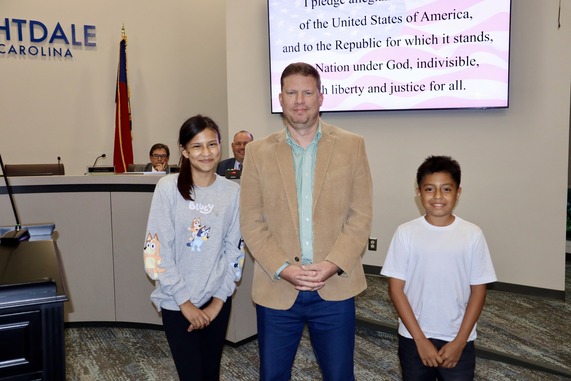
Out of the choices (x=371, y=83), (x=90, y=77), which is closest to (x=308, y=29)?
(x=371, y=83)

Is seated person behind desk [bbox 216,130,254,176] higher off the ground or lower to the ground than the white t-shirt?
higher

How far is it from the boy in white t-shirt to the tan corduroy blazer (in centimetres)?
17

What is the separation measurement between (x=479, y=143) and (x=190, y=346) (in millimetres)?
3235

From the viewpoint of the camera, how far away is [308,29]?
448 centimetres

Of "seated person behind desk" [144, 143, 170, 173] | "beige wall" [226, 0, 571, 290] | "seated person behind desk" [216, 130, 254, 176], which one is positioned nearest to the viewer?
"beige wall" [226, 0, 571, 290]

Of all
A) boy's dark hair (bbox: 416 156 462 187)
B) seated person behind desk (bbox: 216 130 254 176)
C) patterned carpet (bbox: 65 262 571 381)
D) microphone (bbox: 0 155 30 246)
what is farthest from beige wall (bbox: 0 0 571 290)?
microphone (bbox: 0 155 30 246)

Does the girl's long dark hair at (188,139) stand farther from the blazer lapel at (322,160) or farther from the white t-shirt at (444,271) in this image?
the white t-shirt at (444,271)

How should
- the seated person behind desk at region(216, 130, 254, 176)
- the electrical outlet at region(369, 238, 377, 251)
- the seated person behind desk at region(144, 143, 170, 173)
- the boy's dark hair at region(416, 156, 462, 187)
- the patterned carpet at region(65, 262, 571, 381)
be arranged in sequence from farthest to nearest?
the seated person behind desk at region(144, 143, 170, 173), the electrical outlet at region(369, 238, 377, 251), the seated person behind desk at region(216, 130, 254, 176), the patterned carpet at region(65, 262, 571, 381), the boy's dark hair at region(416, 156, 462, 187)

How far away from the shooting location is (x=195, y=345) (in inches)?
66.2

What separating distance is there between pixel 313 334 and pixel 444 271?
481mm

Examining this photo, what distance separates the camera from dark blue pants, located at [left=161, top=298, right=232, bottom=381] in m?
1.66

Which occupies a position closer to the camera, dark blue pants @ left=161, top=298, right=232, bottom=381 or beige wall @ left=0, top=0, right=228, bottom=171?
dark blue pants @ left=161, top=298, right=232, bottom=381

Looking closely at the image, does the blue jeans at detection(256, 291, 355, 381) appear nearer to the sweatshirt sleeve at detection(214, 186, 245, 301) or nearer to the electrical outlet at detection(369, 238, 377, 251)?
the sweatshirt sleeve at detection(214, 186, 245, 301)

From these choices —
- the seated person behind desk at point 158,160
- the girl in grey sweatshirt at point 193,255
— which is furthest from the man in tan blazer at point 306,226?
the seated person behind desk at point 158,160
